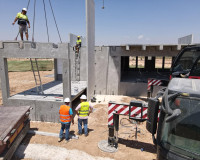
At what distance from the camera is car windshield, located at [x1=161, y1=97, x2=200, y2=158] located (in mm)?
2637

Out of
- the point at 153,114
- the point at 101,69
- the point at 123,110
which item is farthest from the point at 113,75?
the point at 153,114

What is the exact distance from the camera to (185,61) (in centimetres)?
755

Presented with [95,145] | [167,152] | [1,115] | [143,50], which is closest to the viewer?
[167,152]

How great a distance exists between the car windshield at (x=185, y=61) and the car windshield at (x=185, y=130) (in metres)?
4.91

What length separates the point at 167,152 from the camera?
9.14 feet

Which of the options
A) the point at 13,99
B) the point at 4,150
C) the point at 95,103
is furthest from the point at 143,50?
the point at 4,150

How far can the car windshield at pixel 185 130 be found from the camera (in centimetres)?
264

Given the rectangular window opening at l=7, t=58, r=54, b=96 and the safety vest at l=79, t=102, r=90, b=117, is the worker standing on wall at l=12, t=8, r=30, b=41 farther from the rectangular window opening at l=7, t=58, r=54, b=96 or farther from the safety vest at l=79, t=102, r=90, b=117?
the safety vest at l=79, t=102, r=90, b=117

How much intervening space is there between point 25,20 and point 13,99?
422 cm

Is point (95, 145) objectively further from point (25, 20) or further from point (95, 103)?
point (25, 20)

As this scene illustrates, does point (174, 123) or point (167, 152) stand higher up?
point (174, 123)

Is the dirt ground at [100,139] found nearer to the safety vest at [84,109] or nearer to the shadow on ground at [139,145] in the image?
the shadow on ground at [139,145]

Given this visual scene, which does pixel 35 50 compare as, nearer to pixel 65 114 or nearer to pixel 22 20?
pixel 22 20

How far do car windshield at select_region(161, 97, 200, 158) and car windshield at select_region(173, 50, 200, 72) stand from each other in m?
4.91
